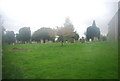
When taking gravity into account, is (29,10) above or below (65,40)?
above

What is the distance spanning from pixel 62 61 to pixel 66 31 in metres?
0.73

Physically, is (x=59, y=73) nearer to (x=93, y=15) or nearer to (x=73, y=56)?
(x=73, y=56)

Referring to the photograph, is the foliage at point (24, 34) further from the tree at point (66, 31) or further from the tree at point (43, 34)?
the tree at point (66, 31)

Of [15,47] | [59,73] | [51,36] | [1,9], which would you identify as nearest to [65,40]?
[51,36]

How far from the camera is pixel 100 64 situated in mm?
5684

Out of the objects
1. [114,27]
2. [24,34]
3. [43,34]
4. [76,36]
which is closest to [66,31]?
[76,36]

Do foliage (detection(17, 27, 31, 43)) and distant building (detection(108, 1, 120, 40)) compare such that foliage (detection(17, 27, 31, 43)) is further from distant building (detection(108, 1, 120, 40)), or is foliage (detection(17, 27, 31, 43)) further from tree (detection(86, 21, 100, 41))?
distant building (detection(108, 1, 120, 40))

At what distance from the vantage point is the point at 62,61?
19.2 ft

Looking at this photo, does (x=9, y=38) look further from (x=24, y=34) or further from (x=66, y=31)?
(x=66, y=31)

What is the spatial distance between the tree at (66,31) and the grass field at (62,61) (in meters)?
0.18

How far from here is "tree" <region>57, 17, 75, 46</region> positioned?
18.9ft

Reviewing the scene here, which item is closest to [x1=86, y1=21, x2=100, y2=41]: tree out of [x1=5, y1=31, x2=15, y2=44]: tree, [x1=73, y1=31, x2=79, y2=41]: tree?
[x1=73, y1=31, x2=79, y2=41]: tree

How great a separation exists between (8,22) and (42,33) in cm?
86

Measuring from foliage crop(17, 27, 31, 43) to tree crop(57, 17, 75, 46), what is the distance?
74cm
